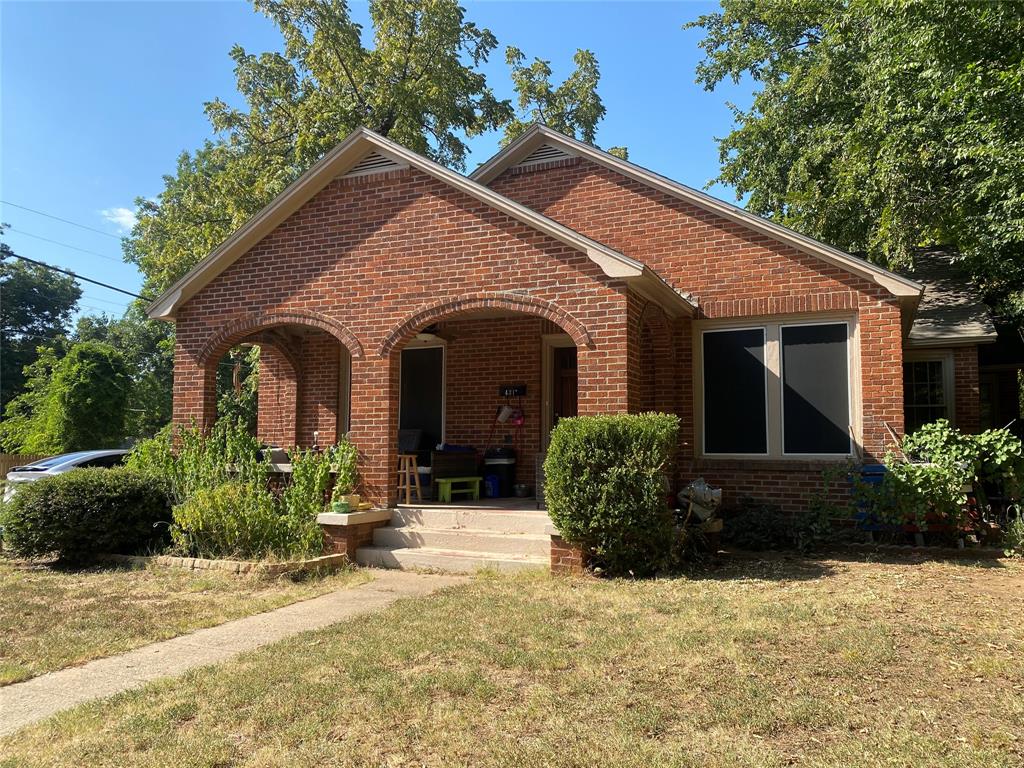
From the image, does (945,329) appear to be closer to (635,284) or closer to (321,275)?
(635,284)

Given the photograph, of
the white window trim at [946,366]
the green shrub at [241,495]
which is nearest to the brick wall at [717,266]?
the white window trim at [946,366]

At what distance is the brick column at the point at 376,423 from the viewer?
8.94m

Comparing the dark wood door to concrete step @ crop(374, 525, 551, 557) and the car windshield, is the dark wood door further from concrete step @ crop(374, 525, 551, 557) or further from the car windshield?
the car windshield

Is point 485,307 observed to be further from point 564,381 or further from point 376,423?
point 564,381

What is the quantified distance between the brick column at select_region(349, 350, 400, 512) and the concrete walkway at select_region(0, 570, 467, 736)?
1739 mm

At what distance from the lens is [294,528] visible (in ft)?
27.6

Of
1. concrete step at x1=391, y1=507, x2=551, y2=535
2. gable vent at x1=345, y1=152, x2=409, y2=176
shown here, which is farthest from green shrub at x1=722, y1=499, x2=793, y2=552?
gable vent at x1=345, y1=152, x2=409, y2=176

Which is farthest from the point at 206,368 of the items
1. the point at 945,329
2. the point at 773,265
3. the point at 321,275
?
the point at 945,329

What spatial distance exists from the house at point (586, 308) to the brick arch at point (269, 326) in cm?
2

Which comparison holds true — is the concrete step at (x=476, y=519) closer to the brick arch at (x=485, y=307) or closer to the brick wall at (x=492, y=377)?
the brick arch at (x=485, y=307)

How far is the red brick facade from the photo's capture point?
8.40m

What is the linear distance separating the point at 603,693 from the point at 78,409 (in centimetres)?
2395

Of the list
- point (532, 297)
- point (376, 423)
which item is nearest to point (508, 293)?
point (532, 297)

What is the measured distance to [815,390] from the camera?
9.63 metres
